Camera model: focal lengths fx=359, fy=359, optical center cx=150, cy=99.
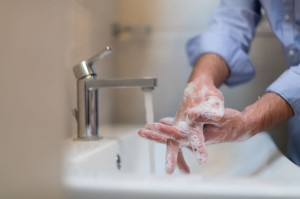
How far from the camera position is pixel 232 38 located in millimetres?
951

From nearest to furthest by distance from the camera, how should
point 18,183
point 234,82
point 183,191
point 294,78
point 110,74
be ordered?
1. point 18,183
2. point 183,191
3. point 294,78
4. point 234,82
5. point 110,74

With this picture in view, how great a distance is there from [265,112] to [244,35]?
0.35 m

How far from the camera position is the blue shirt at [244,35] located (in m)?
0.88

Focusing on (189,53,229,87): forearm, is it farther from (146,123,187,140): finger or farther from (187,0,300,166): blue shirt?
(146,123,187,140): finger

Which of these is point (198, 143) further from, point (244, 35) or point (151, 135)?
point (244, 35)

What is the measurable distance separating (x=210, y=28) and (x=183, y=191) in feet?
2.26

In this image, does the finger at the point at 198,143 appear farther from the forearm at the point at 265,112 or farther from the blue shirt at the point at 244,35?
the blue shirt at the point at 244,35

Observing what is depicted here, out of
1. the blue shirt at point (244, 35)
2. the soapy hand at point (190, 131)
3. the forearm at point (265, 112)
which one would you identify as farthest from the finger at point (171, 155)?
the blue shirt at point (244, 35)

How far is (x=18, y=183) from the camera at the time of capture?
244mm

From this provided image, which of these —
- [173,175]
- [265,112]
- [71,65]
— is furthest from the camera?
[71,65]

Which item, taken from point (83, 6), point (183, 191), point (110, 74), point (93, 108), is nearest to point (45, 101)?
point (183, 191)

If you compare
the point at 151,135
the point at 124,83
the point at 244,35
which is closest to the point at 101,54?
the point at 124,83

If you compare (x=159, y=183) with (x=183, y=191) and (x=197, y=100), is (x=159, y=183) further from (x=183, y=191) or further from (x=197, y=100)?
(x=197, y=100)

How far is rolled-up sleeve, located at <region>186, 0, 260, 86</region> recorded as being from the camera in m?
0.92
